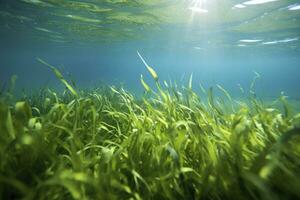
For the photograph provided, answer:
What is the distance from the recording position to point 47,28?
85.2ft

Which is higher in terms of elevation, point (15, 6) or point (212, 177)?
point (15, 6)

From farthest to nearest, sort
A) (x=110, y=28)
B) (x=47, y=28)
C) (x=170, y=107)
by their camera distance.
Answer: (x=47, y=28) → (x=110, y=28) → (x=170, y=107)

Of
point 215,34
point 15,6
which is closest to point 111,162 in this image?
point 15,6

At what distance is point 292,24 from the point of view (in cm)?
1947

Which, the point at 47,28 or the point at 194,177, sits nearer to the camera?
the point at 194,177

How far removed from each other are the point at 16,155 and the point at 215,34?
25322 mm

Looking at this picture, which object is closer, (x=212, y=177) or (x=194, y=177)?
(x=212, y=177)

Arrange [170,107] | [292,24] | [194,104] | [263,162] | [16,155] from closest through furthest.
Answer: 1. [263,162]
2. [16,155]
3. [170,107]
4. [194,104]
5. [292,24]

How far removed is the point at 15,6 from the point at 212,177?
67.2 ft

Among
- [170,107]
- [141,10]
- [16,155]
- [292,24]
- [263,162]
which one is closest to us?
[263,162]

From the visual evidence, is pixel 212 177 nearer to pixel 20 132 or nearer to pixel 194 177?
pixel 194 177

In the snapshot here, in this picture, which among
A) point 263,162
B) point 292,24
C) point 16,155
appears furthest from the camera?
point 292,24

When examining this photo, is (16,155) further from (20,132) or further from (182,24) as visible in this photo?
(182,24)

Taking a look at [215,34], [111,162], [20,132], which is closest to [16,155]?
[20,132]
